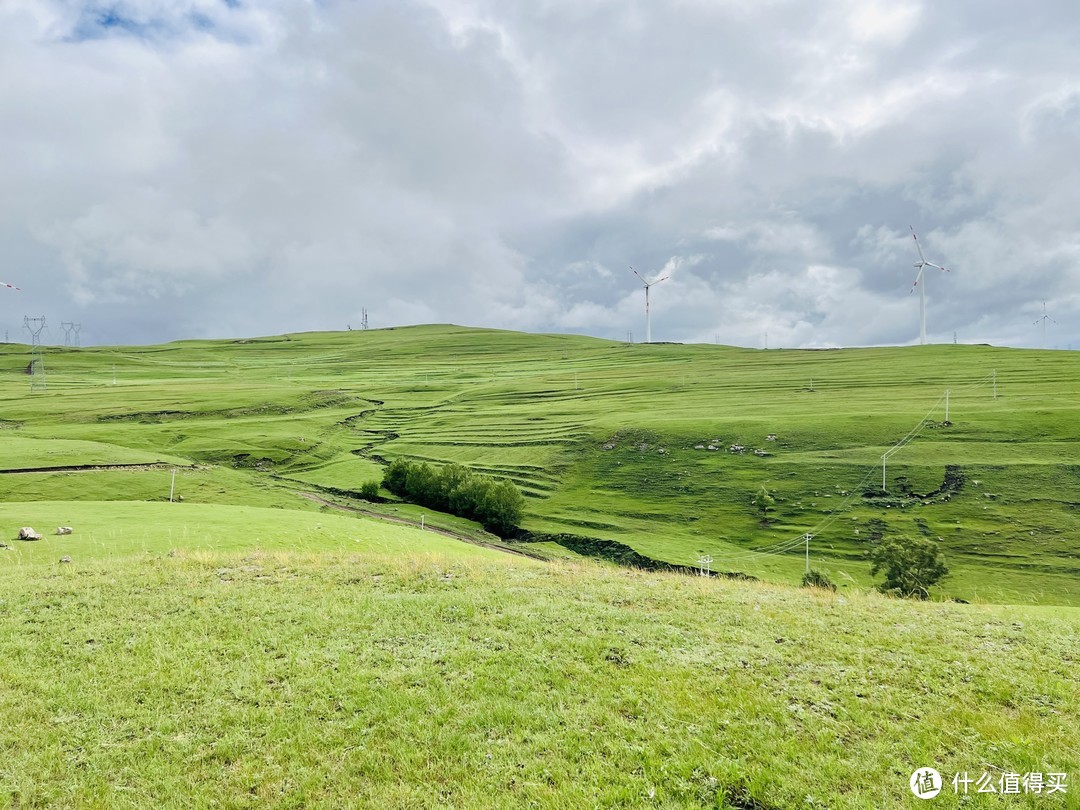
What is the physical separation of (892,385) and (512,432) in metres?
97.2

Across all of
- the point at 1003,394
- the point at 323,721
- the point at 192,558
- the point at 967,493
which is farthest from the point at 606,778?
the point at 1003,394

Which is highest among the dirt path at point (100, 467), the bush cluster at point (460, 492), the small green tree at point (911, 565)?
the dirt path at point (100, 467)

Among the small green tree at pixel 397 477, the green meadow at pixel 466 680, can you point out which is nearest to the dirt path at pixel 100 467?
the small green tree at pixel 397 477

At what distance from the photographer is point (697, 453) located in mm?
98500

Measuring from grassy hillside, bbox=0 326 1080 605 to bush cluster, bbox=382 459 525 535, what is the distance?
611 centimetres

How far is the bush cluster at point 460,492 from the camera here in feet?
248

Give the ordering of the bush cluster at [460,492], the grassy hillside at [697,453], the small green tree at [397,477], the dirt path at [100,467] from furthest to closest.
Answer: the small green tree at [397,477]
the bush cluster at [460,492]
the grassy hillside at [697,453]
the dirt path at [100,467]

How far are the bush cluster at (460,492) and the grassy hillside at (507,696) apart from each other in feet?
186

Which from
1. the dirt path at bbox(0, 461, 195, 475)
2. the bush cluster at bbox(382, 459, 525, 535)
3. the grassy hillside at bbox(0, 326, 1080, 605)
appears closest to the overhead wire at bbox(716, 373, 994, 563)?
the grassy hillside at bbox(0, 326, 1080, 605)

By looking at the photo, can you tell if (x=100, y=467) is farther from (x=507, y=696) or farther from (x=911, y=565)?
(x=911, y=565)

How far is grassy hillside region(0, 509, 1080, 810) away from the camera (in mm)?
8859

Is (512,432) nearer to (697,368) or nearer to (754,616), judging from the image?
(697,368)

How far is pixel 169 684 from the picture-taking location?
1197 centimetres

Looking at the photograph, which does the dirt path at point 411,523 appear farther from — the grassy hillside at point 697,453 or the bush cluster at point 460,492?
the bush cluster at point 460,492
